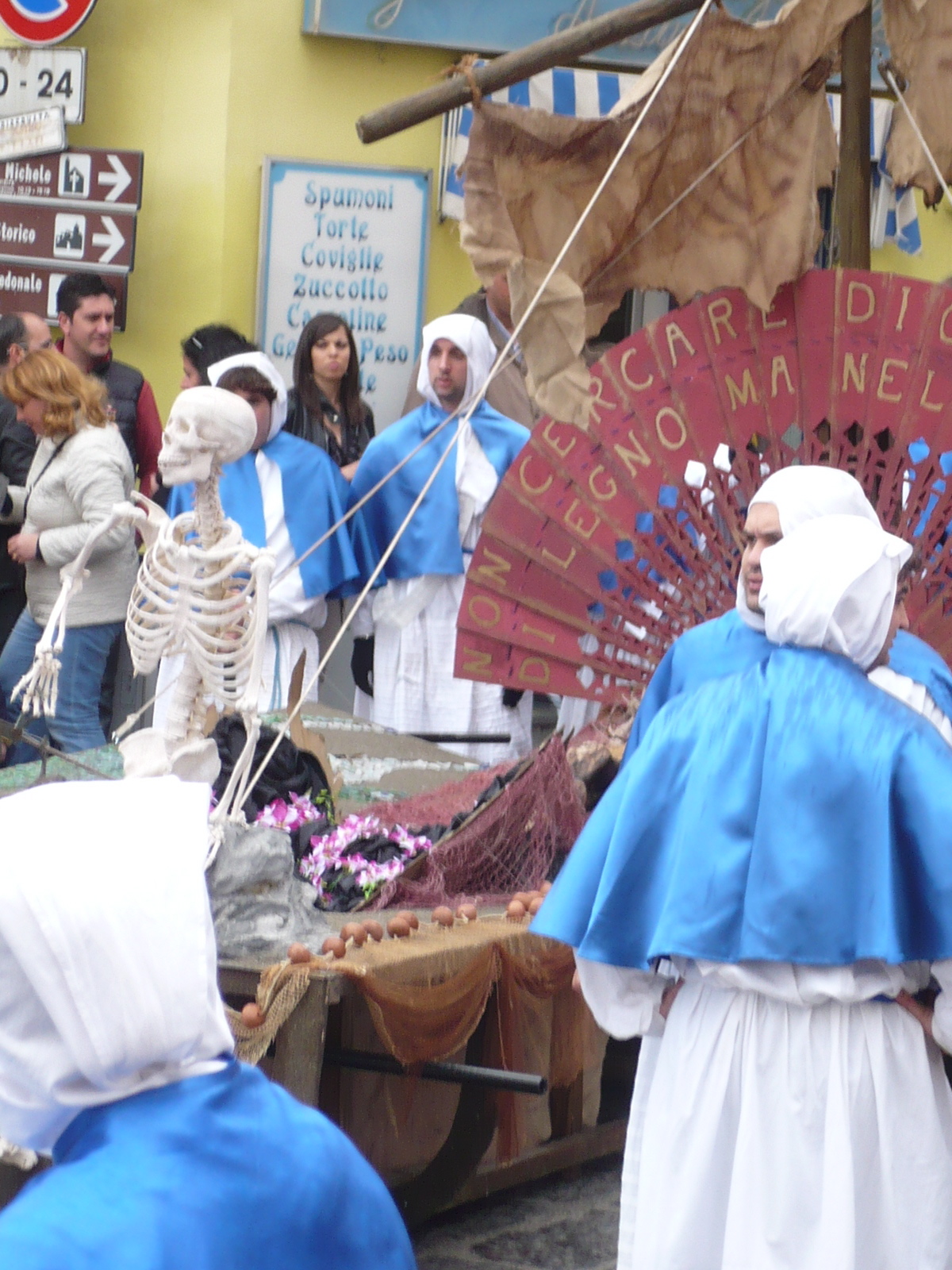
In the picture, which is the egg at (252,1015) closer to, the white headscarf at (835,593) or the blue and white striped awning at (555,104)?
the white headscarf at (835,593)

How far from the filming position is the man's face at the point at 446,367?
683cm

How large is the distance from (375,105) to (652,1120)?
21.9 ft

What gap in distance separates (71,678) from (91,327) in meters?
1.67

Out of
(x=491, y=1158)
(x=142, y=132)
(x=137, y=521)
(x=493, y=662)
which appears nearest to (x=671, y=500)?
(x=493, y=662)

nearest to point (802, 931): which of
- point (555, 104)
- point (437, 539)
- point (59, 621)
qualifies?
point (59, 621)

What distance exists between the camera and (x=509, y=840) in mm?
4641

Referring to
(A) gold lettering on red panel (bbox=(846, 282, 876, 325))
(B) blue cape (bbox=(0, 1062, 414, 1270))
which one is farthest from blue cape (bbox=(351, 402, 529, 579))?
(B) blue cape (bbox=(0, 1062, 414, 1270))

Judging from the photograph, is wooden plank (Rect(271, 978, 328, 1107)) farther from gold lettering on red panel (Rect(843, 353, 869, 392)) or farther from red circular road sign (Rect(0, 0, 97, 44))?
red circular road sign (Rect(0, 0, 97, 44))

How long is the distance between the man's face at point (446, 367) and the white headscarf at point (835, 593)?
3850 mm

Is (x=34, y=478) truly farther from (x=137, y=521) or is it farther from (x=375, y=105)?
(x=375, y=105)

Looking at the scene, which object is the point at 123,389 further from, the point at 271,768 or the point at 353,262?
the point at 271,768

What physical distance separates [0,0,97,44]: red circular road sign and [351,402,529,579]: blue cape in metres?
3.05

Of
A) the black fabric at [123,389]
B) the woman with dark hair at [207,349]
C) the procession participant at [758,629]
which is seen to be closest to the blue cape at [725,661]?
the procession participant at [758,629]

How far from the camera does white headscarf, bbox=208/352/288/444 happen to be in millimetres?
6574
